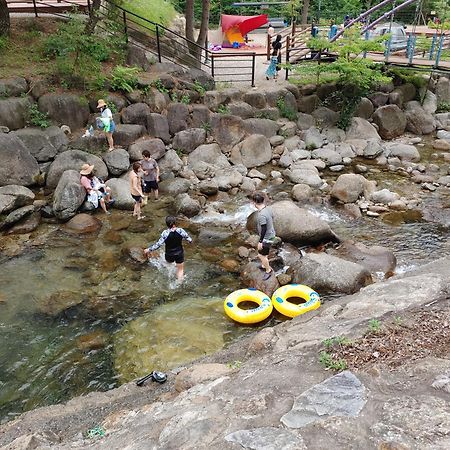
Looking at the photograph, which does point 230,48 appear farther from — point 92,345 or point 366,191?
point 92,345

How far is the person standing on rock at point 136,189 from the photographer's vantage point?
10.4 meters

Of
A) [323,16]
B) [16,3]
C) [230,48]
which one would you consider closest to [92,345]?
[16,3]

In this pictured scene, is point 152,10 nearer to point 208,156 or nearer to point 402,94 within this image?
point 208,156

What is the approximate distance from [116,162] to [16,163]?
8.79 ft

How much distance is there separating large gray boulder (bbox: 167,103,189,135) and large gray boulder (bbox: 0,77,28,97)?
450cm

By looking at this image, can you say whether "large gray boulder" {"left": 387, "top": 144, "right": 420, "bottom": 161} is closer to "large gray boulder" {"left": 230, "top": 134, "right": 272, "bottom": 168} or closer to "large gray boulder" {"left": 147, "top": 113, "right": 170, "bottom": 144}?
"large gray boulder" {"left": 230, "top": 134, "right": 272, "bottom": 168}

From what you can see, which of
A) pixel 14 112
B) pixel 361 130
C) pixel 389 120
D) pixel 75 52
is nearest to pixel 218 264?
pixel 14 112

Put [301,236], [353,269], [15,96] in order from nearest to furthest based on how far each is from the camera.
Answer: [353,269]
[301,236]
[15,96]

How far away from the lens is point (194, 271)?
29.8 feet

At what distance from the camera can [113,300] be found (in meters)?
8.09

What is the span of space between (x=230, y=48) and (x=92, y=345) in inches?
797

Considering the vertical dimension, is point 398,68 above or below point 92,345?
above

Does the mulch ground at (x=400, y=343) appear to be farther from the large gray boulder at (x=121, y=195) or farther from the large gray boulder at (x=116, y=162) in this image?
the large gray boulder at (x=116, y=162)

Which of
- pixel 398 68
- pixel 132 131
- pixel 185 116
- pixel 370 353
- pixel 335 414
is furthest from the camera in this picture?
pixel 398 68
